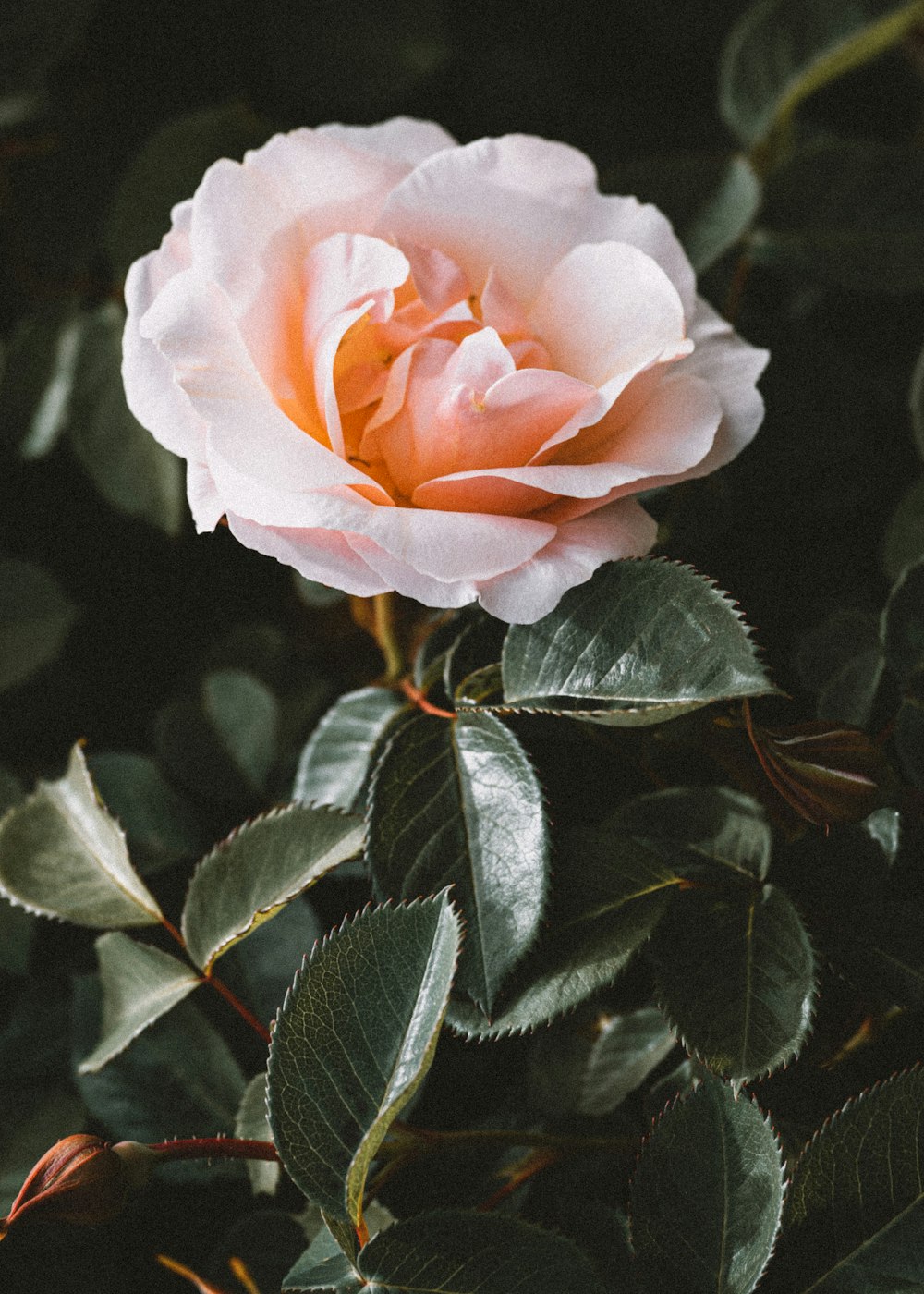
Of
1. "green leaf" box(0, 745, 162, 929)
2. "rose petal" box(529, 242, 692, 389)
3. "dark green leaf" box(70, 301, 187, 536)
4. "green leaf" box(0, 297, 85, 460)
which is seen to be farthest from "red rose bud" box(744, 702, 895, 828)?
"green leaf" box(0, 297, 85, 460)

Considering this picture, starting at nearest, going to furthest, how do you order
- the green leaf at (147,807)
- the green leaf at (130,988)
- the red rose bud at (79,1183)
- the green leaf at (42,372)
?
the red rose bud at (79,1183) < the green leaf at (130,988) < the green leaf at (147,807) < the green leaf at (42,372)

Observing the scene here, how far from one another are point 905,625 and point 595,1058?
193 mm

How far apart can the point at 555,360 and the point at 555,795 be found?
16 cm

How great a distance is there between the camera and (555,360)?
1.25ft

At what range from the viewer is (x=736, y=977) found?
13.1 inches

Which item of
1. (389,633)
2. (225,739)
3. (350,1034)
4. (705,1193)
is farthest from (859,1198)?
(225,739)

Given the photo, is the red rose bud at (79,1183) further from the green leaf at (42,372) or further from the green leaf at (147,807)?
the green leaf at (42,372)

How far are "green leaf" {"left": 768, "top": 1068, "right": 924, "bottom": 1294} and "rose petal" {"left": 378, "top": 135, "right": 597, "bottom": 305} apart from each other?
0.28 m

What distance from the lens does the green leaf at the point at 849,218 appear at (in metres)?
0.53

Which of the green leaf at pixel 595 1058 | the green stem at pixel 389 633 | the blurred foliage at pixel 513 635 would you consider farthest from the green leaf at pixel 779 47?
the green leaf at pixel 595 1058

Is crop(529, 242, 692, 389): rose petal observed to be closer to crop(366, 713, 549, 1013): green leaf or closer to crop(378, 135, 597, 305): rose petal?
crop(378, 135, 597, 305): rose petal

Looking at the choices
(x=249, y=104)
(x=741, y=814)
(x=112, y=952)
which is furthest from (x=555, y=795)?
(x=249, y=104)

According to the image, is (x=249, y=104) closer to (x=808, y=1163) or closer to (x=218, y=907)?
(x=218, y=907)

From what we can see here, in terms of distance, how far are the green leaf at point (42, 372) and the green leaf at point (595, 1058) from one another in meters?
0.42
